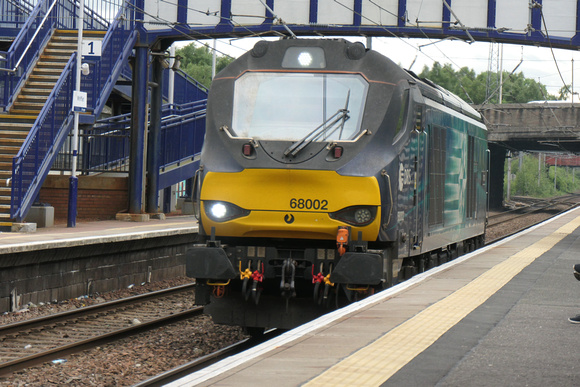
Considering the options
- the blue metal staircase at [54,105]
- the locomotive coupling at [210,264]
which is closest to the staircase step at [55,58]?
the blue metal staircase at [54,105]

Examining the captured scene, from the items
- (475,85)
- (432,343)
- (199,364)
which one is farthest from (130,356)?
(475,85)

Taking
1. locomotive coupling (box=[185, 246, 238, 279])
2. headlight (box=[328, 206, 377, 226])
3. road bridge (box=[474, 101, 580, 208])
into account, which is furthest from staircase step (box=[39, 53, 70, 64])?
road bridge (box=[474, 101, 580, 208])

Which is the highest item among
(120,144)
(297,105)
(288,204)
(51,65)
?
(51,65)

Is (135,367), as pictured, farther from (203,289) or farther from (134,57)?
(134,57)

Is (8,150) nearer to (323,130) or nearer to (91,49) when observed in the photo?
(91,49)

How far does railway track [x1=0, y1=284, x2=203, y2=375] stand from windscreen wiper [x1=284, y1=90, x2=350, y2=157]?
129 inches

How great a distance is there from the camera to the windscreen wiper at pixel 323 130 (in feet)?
31.1

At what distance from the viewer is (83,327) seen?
38.4ft

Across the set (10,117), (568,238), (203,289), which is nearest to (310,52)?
(203,289)

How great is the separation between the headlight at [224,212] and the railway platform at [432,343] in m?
1.65

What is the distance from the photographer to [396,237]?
9781 mm

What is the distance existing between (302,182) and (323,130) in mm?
659

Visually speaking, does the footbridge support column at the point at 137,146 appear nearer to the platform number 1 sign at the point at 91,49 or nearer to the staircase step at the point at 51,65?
the staircase step at the point at 51,65

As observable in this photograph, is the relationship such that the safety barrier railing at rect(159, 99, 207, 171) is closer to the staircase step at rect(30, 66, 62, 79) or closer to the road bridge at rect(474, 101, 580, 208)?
the staircase step at rect(30, 66, 62, 79)
